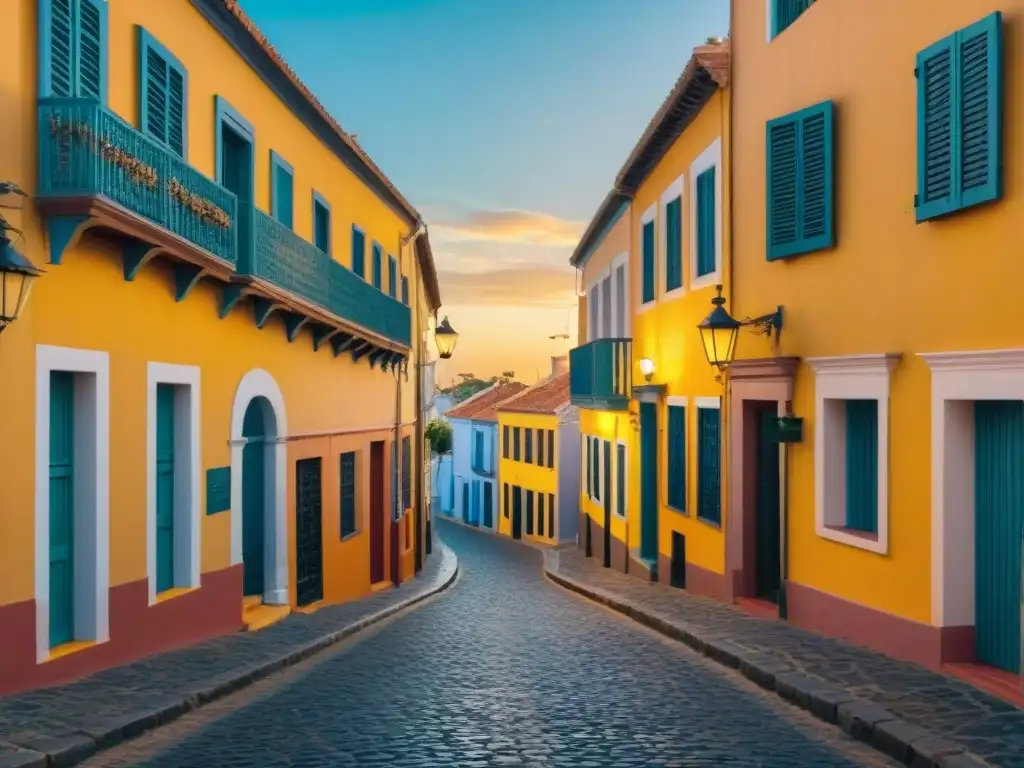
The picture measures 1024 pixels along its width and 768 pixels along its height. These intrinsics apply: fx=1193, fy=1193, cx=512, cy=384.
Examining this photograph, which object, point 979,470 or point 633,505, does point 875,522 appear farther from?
point 633,505

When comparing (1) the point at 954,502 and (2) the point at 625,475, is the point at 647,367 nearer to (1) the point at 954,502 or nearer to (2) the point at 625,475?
(2) the point at 625,475

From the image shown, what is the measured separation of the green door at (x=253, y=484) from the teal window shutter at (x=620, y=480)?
29.5 ft

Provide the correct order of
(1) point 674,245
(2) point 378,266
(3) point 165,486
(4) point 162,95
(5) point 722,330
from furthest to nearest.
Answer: (2) point 378,266 → (1) point 674,245 → (5) point 722,330 → (3) point 165,486 → (4) point 162,95

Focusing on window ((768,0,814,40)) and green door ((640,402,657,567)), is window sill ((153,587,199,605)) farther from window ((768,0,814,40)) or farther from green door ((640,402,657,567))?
green door ((640,402,657,567))

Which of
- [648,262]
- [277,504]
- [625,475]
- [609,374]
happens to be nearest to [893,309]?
[277,504]

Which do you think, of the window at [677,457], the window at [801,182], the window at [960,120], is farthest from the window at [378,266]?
the window at [960,120]

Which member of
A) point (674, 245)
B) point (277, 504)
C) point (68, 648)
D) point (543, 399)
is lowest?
point (68, 648)

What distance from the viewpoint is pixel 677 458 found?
1808cm

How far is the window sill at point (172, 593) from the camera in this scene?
11233 mm

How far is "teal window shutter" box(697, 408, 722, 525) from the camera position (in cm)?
1563

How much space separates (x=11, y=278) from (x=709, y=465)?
406 inches

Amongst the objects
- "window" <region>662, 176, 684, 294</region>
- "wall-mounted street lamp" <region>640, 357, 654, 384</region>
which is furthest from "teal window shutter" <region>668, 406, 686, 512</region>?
"window" <region>662, 176, 684, 294</region>

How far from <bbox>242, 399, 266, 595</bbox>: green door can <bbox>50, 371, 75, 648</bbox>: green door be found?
5702mm

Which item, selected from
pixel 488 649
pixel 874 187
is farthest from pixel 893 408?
pixel 488 649
